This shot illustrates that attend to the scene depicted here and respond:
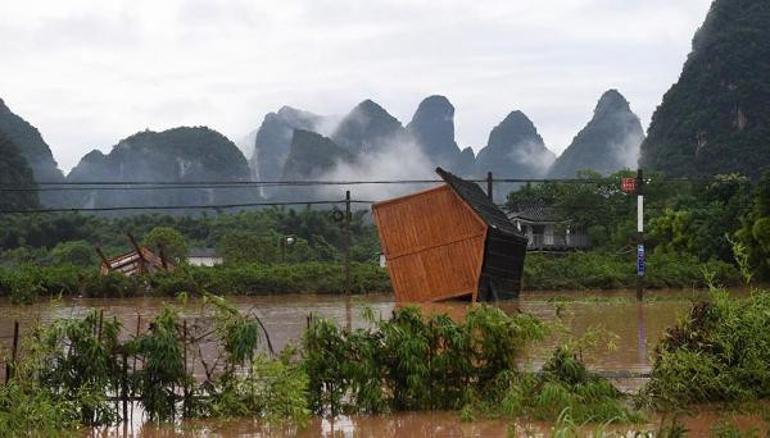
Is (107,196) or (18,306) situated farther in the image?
(107,196)

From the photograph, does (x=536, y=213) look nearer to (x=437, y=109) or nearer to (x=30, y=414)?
(x=30, y=414)

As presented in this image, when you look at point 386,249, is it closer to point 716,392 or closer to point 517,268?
point 517,268

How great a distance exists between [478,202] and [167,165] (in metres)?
70.6

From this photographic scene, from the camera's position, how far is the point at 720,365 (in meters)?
8.73

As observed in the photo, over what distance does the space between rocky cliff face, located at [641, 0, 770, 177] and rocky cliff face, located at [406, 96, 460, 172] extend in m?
40.0

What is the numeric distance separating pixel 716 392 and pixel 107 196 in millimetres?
85857

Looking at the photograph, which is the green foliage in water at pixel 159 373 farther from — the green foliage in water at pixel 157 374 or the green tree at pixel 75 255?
the green tree at pixel 75 255

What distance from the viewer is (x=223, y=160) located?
8712 centimetres

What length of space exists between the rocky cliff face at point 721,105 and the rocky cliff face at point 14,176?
3744cm

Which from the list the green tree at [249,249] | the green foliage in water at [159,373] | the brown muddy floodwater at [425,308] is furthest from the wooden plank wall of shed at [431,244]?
the green tree at [249,249]

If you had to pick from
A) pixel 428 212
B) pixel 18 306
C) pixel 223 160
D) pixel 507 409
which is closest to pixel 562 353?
pixel 507 409

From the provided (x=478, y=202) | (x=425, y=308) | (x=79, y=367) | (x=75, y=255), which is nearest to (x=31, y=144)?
(x=75, y=255)

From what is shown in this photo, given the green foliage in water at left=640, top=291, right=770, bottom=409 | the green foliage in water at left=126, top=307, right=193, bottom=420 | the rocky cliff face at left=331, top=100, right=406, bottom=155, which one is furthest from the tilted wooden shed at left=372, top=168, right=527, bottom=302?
the rocky cliff face at left=331, top=100, right=406, bottom=155

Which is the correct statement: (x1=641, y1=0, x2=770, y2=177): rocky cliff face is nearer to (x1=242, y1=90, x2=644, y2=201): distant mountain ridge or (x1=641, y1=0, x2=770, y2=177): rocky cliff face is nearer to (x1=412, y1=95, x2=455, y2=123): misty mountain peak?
(x1=242, y1=90, x2=644, y2=201): distant mountain ridge
